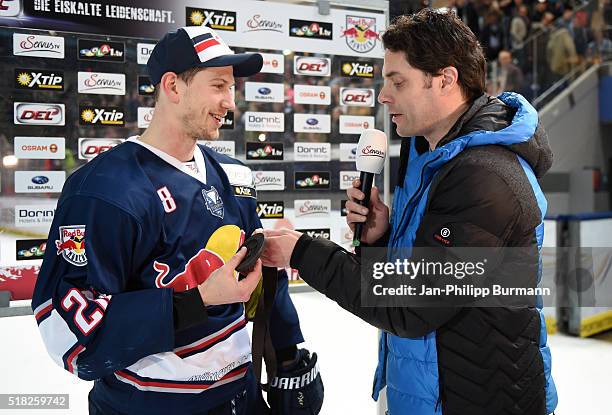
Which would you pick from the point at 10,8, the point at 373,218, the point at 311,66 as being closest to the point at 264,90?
the point at 311,66

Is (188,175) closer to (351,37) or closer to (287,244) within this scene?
(287,244)

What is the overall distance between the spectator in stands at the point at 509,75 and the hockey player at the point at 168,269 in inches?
297

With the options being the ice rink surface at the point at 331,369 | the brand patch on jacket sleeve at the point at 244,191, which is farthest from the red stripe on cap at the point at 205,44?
the ice rink surface at the point at 331,369

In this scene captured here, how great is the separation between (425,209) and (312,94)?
1560mm

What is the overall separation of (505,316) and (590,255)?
4.73 m

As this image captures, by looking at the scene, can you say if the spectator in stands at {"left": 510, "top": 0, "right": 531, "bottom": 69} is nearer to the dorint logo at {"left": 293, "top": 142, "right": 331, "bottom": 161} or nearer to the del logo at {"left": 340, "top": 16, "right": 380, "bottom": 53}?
the del logo at {"left": 340, "top": 16, "right": 380, "bottom": 53}

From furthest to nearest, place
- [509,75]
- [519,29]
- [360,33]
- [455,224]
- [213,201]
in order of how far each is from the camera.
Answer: [519,29] → [509,75] → [360,33] → [213,201] → [455,224]

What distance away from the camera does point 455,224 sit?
145 centimetres

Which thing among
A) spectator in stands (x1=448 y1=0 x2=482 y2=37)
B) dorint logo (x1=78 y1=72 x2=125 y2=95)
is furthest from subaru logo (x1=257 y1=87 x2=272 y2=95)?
spectator in stands (x1=448 y1=0 x2=482 y2=37)

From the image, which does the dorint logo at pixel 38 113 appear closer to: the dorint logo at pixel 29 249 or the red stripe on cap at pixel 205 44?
the dorint logo at pixel 29 249

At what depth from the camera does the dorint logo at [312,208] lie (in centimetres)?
299

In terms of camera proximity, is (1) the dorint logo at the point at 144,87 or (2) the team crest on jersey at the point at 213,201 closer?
(2) the team crest on jersey at the point at 213,201

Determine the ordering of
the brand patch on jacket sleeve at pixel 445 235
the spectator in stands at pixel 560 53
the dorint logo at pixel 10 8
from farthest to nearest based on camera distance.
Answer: the spectator in stands at pixel 560 53 < the dorint logo at pixel 10 8 < the brand patch on jacket sleeve at pixel 445 235

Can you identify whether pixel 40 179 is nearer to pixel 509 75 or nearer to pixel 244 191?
pixel 244 191
